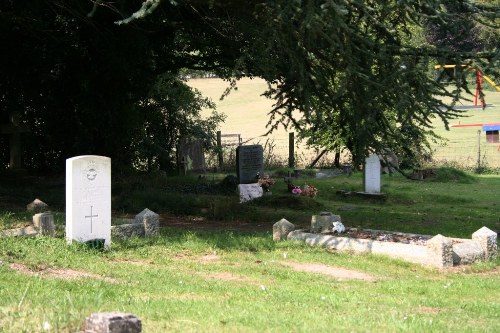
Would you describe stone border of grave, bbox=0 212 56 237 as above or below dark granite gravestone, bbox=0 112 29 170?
below

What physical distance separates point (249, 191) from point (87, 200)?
388 inches

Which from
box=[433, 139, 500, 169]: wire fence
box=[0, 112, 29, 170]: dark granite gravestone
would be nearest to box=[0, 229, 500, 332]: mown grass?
box=[0, 112, 29, 170]: dark granite gravestone

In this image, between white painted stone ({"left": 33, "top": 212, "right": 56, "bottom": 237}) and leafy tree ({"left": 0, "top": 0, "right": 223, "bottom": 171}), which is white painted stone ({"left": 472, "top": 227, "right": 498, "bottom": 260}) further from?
leafy tree ({"left": 0, "top": 0, "right": 223, "bottom": 171})

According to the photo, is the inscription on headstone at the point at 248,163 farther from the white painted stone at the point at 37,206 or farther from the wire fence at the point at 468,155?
the wire fence at the point at 468,155

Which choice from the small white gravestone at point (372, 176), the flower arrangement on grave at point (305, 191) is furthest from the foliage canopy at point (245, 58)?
the flower arrangement on grave at point (305, 191)

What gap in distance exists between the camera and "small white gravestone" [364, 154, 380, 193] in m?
22.8

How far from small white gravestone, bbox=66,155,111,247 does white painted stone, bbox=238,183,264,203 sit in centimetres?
923

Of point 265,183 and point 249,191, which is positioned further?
point 265,183

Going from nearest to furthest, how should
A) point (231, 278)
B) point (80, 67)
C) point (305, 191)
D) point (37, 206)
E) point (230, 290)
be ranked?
point (230, 290) → point (231, 278) → point (37, 206) → point (80, 67) → point (305, 191)

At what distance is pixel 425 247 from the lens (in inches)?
461

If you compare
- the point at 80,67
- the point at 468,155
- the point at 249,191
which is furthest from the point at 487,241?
the point at 468,155

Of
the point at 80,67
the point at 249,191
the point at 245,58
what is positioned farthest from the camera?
the point at 249,191

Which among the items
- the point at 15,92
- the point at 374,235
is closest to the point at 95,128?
the point at 15,92

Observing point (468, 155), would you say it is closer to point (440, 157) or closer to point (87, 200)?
point (440, 157)
